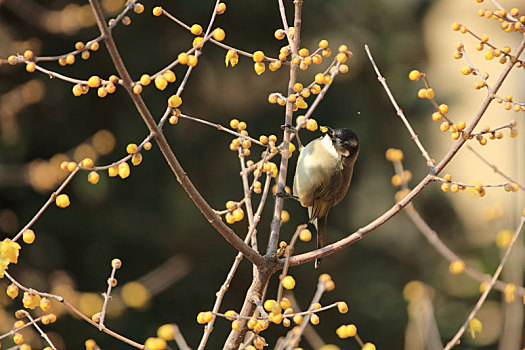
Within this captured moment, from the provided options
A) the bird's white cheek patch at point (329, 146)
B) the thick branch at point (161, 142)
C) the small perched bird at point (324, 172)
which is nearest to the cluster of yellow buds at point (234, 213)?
the thick branch at point (161, 142)

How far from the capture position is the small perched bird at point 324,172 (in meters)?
2.87

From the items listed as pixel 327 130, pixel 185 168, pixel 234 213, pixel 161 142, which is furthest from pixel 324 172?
pixel 185 168

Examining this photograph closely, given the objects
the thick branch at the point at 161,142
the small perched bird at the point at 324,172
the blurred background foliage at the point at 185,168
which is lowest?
the thick branch at the point at 161,142

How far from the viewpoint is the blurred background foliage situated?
4.00 metres

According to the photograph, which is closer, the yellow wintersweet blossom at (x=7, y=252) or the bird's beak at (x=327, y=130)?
the yellow wintersweet blossom at (x=7, y=252)

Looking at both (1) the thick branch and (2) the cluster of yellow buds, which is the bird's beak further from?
(1) the thick branch

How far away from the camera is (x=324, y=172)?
9.39 feet

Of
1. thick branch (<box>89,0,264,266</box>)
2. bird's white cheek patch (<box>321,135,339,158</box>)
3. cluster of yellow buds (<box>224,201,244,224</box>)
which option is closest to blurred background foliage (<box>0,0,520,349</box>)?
bird's white cheek patch (<box>321,135,339,158</box>)

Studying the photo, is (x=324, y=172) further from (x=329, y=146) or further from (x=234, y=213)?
(x=234, y=213)

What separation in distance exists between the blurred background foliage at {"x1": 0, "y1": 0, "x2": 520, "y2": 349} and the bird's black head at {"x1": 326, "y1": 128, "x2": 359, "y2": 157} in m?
1.14

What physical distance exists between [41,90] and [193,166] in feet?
3.66

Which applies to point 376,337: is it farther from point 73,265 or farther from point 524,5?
point 524,5

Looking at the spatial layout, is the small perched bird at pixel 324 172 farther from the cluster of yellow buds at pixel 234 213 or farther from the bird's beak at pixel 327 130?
the cluster of yellow buds at pixel 234 213

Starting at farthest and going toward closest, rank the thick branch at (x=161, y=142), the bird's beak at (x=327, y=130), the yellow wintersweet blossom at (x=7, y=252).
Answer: the bird's beak at (x=327, y=130) → the yellow wintersweet blossom at (x=7, y=252) → the thick branch at (x=161, y=142)
